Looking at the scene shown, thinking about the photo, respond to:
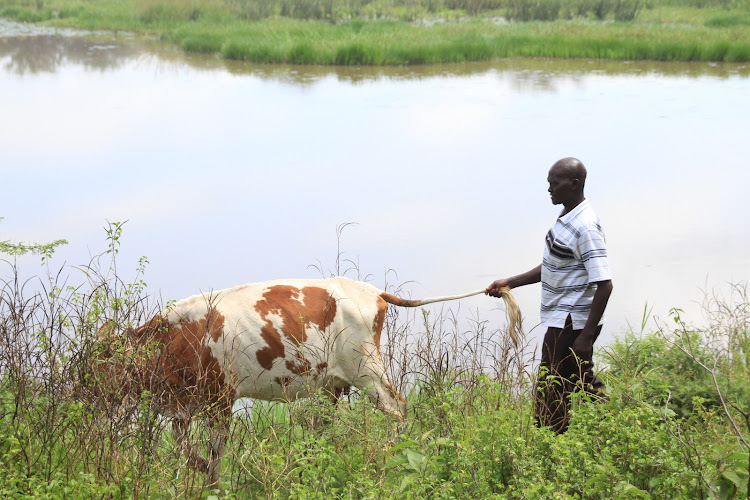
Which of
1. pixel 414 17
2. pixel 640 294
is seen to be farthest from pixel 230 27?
pixel 640 294

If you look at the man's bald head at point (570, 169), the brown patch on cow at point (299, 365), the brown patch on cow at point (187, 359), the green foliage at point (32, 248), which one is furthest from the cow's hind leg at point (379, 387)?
the green foliage at point (32, 248)

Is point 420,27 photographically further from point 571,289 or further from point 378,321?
point 571,289

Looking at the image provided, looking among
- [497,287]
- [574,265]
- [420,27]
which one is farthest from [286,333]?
[420,27]

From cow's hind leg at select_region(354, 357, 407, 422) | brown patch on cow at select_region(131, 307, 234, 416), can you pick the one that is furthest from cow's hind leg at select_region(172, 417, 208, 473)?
cow's hind leg at select_region(354, 357, 407, 422)

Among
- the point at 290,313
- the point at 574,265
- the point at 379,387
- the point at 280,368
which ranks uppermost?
the point at 574,265

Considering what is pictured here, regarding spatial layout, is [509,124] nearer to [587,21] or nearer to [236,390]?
A: [236,390]

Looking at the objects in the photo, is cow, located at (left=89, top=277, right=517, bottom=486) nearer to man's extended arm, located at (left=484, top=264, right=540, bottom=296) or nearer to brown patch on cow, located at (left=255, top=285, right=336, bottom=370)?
brown patch on cow, located at (left=255, top=285, right=336, bottom=370)

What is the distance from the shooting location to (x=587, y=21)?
2836 cm

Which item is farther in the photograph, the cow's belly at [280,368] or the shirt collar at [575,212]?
the cow's belly at [280,368]

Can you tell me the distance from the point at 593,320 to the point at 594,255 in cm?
29

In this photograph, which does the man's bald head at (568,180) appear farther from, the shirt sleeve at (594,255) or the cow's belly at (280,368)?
the cow's belly at (280,368)

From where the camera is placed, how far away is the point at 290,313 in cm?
479

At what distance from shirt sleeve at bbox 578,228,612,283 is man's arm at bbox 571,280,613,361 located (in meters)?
0.04

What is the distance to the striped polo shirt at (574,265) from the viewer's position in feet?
13.5
